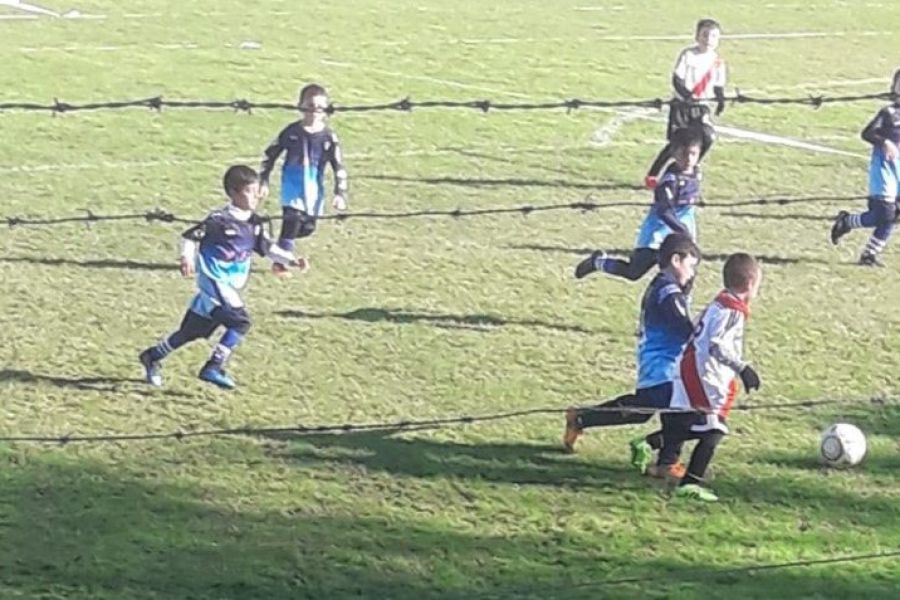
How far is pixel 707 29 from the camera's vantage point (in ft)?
51.5

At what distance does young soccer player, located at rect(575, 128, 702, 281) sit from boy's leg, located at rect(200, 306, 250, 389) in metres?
2.63

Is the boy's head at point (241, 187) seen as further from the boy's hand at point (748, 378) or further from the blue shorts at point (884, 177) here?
the blue shorts at point (884, 177)

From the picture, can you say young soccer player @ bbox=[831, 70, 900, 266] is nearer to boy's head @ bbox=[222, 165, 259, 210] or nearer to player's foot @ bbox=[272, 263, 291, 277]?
player's foot @ bbox=[272, 263, 291, 277]

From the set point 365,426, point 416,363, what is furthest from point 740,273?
point 416,363

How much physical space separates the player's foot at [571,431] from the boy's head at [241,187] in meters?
2.28

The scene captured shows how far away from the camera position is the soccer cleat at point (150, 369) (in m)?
10.5

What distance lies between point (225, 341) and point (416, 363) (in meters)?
1.28

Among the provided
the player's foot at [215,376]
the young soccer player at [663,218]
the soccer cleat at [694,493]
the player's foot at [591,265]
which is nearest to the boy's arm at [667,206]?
the young soccer player at [663,218]

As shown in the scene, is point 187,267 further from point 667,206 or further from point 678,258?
point 667,206

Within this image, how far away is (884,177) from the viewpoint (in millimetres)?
13594

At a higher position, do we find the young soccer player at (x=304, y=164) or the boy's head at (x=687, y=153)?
the boy's head at (x=687, y=153)

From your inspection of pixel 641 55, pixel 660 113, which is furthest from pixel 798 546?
pixel 641 55

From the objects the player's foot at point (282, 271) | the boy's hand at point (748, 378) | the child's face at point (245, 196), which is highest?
the child's face at point (245, 196)

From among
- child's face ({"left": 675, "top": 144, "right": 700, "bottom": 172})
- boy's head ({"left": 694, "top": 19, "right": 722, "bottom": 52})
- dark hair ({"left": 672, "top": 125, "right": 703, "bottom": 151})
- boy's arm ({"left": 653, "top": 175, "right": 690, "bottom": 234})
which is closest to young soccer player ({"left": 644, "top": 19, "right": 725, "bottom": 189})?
boy's head ({"left": 694, "top": 19, "right": 722, "bottom": 52})
